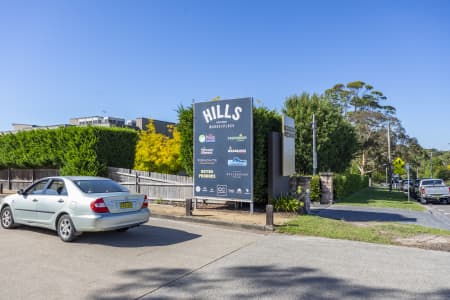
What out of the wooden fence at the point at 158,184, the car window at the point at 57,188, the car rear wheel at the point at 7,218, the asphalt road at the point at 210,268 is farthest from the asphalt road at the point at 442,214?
the car rear wheel at the point at 7,218

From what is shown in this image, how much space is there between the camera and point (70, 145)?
16.5 metres

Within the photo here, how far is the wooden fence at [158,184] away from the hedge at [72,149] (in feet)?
4.58

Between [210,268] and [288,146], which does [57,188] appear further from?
[288,146]

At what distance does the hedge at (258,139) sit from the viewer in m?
11.9

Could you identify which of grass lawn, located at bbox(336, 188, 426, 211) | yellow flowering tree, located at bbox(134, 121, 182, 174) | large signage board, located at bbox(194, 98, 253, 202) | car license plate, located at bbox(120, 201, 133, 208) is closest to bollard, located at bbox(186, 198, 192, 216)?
large signage board, located at bbox(194, 98, 253, 202)

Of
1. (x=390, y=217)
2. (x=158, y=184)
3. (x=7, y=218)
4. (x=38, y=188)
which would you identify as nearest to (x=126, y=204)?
(x=38, y=188)

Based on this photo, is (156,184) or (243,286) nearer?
(243,286)

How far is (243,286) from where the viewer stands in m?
4.80

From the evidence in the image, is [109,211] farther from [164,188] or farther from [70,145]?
[70,145]

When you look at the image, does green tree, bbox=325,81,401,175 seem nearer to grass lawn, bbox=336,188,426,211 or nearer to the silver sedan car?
grass lawn, bbox=336,188,426,211

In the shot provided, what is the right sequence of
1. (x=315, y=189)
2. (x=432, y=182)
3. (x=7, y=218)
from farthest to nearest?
(x=432, y=182) → (x=315, y=189) → (x=7, y=218)

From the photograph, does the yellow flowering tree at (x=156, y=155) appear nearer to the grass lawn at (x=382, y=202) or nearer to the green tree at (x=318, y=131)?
the grass lawn at (x=382, y=202)

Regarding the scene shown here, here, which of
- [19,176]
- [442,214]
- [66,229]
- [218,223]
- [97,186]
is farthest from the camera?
[19,176]

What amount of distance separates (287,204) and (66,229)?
737 centimetres
